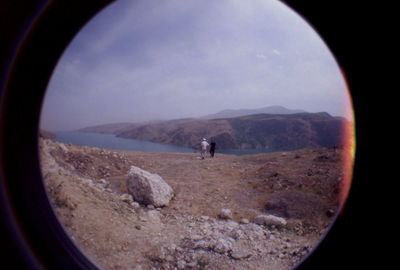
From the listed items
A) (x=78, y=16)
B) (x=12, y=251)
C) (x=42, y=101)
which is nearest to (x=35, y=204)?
A: (x=12, y=251)

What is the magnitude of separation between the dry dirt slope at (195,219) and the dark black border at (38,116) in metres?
1.36

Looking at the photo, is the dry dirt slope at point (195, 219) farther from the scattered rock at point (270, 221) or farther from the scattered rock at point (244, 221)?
the scattered rock at point (270, 221)

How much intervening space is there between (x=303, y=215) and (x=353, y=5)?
491cm

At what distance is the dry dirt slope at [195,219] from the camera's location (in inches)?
126

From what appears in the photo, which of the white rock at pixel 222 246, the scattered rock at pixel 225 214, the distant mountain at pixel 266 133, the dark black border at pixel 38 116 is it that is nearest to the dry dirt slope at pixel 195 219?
the white rock at pixel 222 246

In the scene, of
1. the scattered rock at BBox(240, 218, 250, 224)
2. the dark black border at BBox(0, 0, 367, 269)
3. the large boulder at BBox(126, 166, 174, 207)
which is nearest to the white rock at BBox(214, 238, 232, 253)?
the scattered rock at BBox(240, 218, 250, 224)

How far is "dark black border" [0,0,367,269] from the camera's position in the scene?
5.29 feet

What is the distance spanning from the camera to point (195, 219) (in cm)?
480

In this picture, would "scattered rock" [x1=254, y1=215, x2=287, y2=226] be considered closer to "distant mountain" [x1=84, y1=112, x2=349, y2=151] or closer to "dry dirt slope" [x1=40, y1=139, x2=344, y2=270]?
"dry dirt slope" [x1=40, y1=139, x2=344, y2=270]

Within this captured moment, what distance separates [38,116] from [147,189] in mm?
3747

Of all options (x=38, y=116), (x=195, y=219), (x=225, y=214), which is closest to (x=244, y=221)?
(x=225, y=214)

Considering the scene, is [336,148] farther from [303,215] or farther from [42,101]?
[42,101]

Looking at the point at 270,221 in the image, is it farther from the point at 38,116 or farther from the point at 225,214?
the point at 38,116

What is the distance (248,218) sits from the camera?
196 inches
